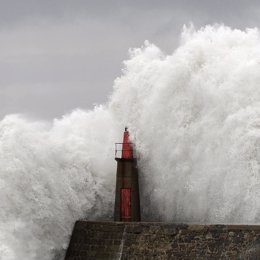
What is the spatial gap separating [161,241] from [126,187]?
304 centimetres

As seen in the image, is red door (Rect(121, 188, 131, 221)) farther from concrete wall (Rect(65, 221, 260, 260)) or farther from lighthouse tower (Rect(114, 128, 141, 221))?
concrete wall (Rect(65, 221, 260, 260))

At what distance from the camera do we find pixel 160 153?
61.3 ft

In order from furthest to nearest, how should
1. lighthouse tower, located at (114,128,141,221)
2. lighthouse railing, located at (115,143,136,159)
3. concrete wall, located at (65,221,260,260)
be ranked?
lighthouse railing, located at (115,143,136,159)
lighthouse tower, located at (114,128,141,221)
concrete wall, located at (65,221,260,260)

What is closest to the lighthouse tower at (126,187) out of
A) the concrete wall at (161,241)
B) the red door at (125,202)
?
the red door at (125,202)

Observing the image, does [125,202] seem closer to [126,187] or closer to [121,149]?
[126,187]

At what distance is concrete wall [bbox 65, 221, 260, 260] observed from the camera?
14.9m

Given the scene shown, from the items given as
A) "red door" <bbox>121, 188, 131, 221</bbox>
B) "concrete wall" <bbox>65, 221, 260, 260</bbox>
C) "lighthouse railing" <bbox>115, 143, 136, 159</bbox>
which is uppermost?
"lighthouse railing" <bbox>115, 143, 136, 159</bbox>

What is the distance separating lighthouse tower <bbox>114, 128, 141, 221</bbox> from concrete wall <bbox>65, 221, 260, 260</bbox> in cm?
145

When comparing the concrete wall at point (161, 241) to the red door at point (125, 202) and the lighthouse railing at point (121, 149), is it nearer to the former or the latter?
the red door at point (125, 202)

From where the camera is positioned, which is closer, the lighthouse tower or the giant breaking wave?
the giant breaking wave

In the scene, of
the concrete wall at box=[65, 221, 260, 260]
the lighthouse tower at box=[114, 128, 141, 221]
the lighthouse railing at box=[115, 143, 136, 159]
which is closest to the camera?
the concrete wall at box=[65, 221, 260, 260]

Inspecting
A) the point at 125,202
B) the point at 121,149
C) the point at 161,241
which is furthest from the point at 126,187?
the point at 161,241

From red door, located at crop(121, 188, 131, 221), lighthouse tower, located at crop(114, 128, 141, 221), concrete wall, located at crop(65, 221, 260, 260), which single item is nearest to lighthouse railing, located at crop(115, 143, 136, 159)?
lighthouse tower, located at crop(114, 128, 141, 221)

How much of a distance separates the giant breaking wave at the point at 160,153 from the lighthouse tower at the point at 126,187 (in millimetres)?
325
